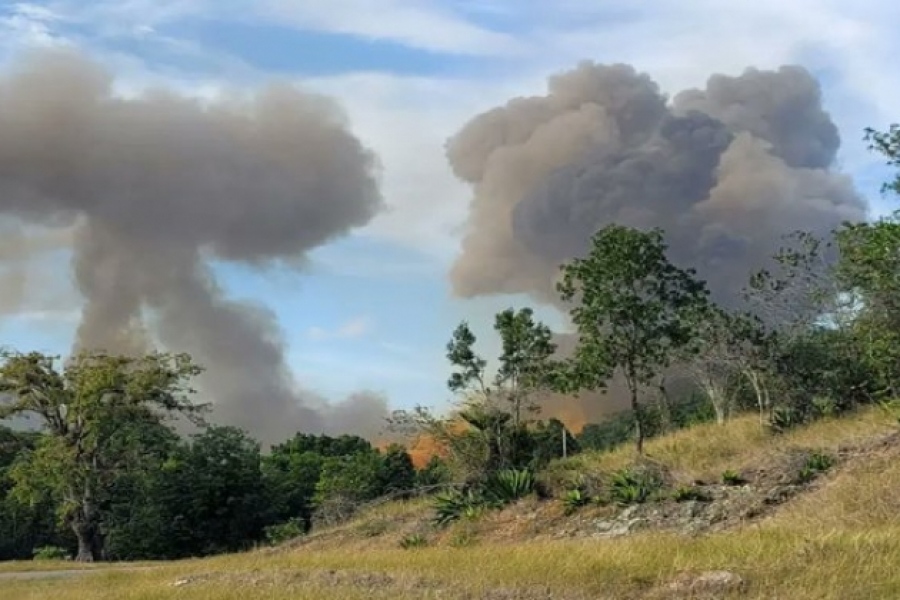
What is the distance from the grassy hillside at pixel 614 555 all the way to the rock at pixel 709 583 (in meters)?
0.10

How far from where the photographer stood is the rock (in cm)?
1071

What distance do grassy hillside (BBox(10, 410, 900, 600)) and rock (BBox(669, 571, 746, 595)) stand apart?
0.10 m

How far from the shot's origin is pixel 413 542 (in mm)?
22938

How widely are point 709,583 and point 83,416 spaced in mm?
33595

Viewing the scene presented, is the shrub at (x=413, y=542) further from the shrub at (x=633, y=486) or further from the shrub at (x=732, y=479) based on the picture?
the shrub at (x=732, y=479)

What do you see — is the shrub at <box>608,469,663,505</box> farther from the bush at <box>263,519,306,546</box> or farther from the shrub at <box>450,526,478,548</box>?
the bush at <box>263,519,306,546</box>

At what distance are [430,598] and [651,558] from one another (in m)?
2.99

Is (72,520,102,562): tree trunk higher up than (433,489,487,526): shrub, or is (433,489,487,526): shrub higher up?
(72,520,102,562): tree trunk

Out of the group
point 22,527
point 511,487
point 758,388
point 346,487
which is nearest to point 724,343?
point 758,388

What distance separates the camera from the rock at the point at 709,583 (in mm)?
10711

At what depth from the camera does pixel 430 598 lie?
11.3 metres

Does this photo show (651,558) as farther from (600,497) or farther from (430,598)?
(600,497)

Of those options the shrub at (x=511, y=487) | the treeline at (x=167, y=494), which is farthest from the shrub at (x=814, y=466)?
the treeline at (x=167, y=494)

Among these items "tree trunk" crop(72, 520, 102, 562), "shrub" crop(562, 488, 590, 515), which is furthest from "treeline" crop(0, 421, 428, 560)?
"shrub" crop(562, 488, 590, 515)
